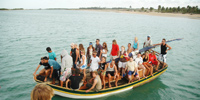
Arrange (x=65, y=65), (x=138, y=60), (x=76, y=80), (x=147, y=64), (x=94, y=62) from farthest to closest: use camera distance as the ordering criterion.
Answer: (x=147, y=64)
(x=138, y=60)
(x=94, y=62)
(x=65, y=65)
(x=76, y=80)

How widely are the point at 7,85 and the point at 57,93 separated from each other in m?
4.71

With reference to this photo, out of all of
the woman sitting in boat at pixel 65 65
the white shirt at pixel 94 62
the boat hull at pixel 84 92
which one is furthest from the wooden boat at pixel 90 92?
the white shirt at pixel 94 62

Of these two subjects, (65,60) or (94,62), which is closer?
(65,60)

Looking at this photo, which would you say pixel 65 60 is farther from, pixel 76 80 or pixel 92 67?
pixel 92 67

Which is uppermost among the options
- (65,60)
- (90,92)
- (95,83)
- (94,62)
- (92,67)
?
(65,60)

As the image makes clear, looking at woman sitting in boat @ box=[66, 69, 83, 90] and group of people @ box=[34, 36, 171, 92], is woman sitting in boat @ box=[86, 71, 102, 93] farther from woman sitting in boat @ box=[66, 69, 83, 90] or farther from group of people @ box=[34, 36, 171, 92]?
woman sitting in boat @ box=[66, 69, 83, 90]

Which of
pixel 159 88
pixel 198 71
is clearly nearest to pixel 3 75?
pixel 159 88

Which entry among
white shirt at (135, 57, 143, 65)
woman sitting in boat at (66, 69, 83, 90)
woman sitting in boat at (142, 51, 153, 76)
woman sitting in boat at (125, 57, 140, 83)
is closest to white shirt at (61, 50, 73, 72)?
woman sitting in boat at (66, 69, 83, 90)

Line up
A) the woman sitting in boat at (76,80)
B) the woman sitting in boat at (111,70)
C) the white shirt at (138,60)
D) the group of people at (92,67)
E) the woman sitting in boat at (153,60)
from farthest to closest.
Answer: the woman sitting in boat at (153,60), the white shirt at (138,60), the woman sitting in boat at (111,70), the group of people at (92,67), the woman sitting in boat at (76,80)

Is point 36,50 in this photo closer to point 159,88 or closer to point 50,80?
point 50,80

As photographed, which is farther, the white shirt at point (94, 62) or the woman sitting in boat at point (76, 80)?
the white shirt at point (94, 62)

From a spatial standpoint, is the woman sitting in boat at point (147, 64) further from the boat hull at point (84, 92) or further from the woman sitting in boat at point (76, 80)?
the woman sitting in boat at point (76, 80)

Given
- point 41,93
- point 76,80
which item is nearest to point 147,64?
point 76,80

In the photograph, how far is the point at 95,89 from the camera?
6.84 m
